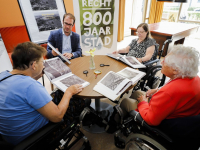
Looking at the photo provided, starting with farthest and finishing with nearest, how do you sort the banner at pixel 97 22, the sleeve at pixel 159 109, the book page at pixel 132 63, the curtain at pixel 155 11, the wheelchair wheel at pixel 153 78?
the curtain at pixel 155 11 < the banner at pixel 97 22 < the wheelchair wheel at pixel 153 78 < the book page at pixel 132 63 < the sleeve at pixel 159 109

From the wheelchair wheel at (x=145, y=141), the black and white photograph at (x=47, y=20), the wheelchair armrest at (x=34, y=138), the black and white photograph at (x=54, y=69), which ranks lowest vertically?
the wheelchair wheel at (x=145, y=141)

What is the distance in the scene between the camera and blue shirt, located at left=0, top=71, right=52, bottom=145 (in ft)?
2.35

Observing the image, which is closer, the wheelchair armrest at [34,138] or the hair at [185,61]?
the wheelchair armrest at [34,138]

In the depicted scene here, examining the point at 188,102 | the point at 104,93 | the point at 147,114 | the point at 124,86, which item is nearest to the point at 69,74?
the point at 104,93

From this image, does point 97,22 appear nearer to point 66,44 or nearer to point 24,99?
point 66,44

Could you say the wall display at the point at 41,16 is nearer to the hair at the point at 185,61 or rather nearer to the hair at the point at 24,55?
the hair at the point at 24,55

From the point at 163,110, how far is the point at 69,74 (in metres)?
0.94

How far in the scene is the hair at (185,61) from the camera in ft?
2.66

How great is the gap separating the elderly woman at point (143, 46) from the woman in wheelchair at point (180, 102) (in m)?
1.01

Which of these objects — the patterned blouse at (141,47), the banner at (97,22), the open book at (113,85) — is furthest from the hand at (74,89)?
the banner at (97,22)

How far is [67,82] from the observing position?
1.19 metres

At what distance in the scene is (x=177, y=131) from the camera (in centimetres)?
77

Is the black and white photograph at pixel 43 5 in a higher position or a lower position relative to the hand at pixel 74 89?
higher

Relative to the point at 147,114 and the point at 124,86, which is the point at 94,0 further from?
the point at 147,114
